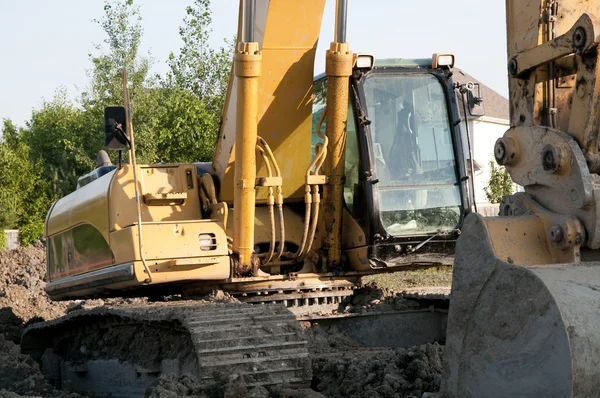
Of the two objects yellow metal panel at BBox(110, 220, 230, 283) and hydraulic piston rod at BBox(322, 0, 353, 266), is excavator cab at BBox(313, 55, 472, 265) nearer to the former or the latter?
hydraulic piston rod at BBox(322, 0, 353, 266)

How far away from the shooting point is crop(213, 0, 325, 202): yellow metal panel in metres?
6.74

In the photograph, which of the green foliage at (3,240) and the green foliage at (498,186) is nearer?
the green foliage at (3,240)

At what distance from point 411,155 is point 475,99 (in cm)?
71

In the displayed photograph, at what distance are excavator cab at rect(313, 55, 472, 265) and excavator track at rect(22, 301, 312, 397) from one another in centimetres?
140

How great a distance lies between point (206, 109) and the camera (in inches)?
898

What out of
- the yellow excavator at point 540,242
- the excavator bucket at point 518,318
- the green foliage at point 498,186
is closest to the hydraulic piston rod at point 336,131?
the yellow excavator at point 540,242

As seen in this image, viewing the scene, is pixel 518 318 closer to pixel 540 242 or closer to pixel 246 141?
pixel 540 242

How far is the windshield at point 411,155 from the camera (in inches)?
284

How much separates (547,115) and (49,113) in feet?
118

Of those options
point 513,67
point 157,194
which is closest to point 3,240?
point 157,194

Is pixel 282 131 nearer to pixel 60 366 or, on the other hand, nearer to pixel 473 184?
pixel 473 184

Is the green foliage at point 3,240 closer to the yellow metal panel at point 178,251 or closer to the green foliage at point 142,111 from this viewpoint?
the green foliage at point 142,111

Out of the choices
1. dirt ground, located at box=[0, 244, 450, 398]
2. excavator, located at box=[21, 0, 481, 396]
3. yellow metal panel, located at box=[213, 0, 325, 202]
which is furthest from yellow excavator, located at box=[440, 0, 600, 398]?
excavator, located at box=[21, 0, 481, 396]

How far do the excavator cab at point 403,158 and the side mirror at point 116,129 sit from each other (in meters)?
1.49
